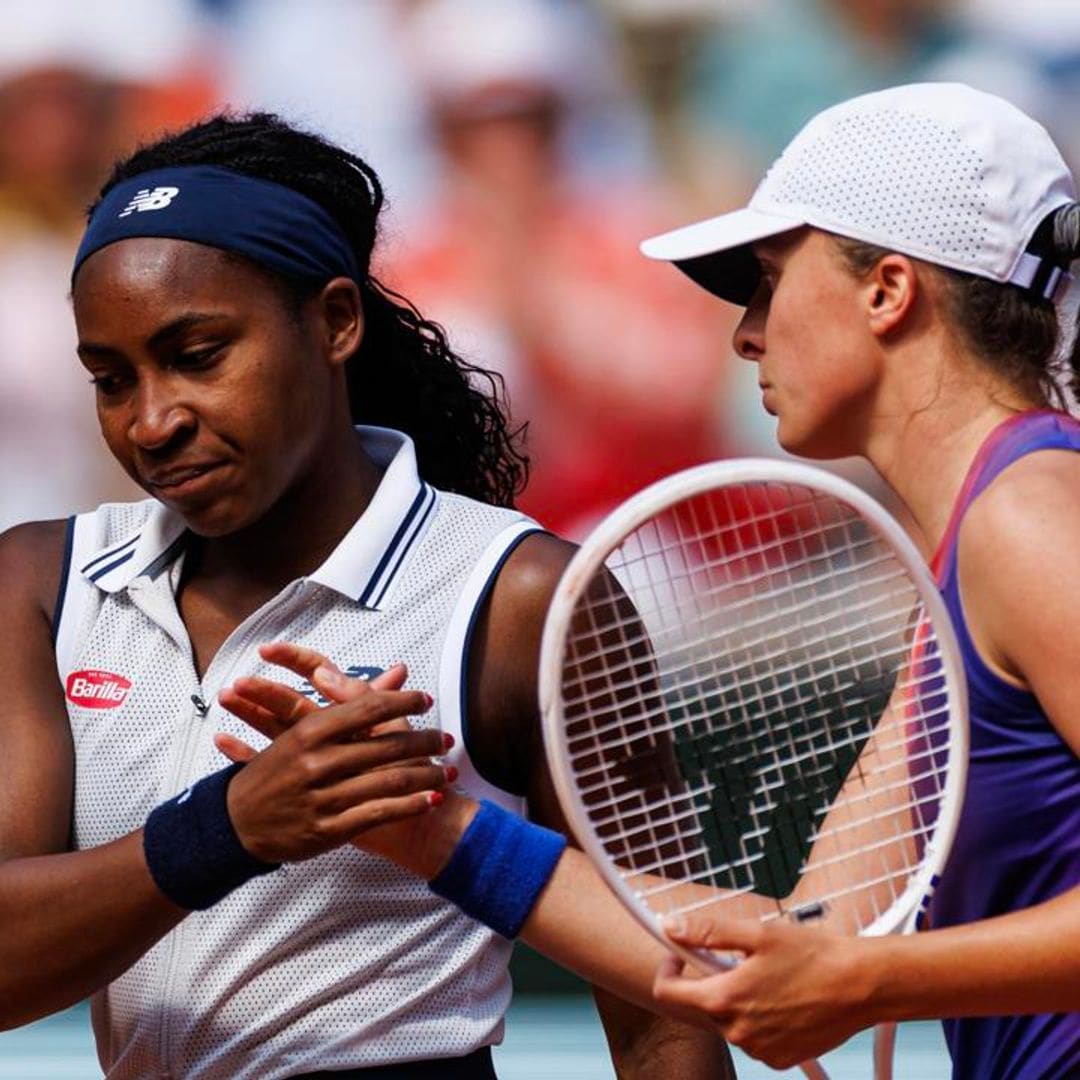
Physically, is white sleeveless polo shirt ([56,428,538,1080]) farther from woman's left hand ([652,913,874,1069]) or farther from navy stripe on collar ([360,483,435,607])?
woman's left hand ([652,913,874,1069])

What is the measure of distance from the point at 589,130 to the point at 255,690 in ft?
10.8

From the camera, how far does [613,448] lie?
5445 mm

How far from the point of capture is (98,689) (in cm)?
262

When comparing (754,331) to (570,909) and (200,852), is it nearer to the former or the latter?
(570,909)

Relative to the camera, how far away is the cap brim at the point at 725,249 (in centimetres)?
233

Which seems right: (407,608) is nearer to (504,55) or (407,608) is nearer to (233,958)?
(233,958)

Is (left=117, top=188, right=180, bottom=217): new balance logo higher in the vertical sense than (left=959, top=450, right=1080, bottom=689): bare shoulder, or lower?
higher

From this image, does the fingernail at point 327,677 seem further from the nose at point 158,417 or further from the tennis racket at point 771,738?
the nose at point 158,417

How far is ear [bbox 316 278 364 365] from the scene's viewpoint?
2.71 metres

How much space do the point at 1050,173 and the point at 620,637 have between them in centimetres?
59

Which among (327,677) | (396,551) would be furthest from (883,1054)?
(396,551)

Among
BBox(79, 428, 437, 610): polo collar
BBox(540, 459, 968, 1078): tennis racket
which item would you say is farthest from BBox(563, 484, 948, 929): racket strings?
BBox(79, 428, 437, 610): polo collar


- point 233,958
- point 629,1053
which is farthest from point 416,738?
point 629,1053

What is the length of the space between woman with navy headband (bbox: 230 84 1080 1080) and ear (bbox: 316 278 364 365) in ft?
1.36
